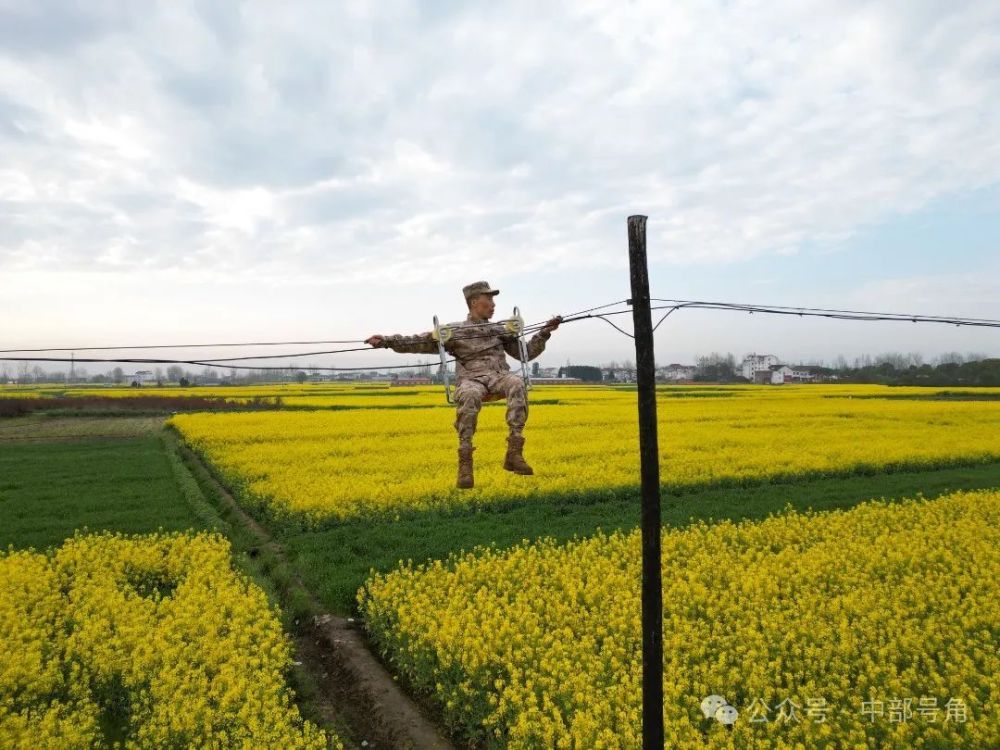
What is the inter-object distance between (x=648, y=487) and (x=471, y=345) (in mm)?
1334

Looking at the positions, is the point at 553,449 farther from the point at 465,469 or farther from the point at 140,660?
the point at 465,469

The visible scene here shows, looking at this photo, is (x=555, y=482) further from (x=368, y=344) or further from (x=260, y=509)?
(x=368, y=344)

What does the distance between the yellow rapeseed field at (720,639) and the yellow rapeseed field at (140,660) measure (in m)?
1.53

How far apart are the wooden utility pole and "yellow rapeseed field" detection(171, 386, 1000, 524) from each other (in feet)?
30.7

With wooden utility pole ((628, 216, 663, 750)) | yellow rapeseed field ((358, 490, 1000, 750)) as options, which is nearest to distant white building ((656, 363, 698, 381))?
yellow rapeseed field ((358, 490, 1000, 750))

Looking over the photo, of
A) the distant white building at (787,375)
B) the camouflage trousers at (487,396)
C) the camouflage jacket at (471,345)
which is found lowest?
the distant white building at (787,375)

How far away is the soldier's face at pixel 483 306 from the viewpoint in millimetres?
3966

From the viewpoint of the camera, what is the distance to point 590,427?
970 inches

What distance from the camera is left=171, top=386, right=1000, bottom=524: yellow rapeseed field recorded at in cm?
1441

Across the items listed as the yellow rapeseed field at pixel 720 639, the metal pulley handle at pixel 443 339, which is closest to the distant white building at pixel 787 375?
the yellow rapeseed field at pixel 720 639

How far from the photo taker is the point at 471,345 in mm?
3967

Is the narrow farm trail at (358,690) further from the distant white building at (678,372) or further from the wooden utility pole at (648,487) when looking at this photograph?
the distant white building at (678,372)

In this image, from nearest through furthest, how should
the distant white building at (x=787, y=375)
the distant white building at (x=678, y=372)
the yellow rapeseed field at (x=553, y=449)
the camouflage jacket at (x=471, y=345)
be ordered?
the camouflage jacket at (x=471, y=345), the yellow rapeseed field at (x=553, y=449), the distant white building at (x=678, y=372), the distant white building at (x=787, y=375)

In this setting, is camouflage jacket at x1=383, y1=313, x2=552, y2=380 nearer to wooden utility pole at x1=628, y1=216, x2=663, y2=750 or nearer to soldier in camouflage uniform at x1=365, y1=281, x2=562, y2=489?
soldier in camouflage uniform at x1=365, y1=281, x2=562, y2=489
